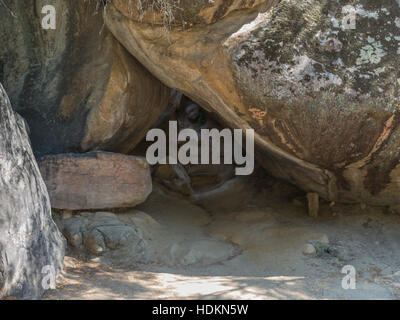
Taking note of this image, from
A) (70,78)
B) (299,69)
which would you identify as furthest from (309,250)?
(70,78)

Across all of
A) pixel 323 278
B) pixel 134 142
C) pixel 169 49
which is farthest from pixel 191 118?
pixel 323 278

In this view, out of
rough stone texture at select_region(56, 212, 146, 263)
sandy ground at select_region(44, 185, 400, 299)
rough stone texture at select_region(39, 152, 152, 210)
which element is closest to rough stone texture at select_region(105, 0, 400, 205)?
sandy ground at select_region(44, 185, 400, 299)

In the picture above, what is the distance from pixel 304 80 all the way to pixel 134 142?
2.63 m

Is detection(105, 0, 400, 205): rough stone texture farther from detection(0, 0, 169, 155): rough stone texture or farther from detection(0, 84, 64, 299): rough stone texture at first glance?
detection(0, 84, 64, 299): rough stone texture

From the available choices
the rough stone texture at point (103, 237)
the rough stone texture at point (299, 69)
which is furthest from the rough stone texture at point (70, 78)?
the rough stone texture at point (103, 237)

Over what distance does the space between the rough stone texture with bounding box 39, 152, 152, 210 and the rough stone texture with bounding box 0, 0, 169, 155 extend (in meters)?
0.40

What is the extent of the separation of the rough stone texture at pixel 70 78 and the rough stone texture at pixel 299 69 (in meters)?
0.74

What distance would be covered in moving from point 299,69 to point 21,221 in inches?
111

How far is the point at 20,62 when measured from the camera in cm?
536

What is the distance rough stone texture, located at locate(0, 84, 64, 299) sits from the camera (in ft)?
9.69

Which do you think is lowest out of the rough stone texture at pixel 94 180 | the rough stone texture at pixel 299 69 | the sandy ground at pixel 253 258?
the sandy ground at pixel 253 258

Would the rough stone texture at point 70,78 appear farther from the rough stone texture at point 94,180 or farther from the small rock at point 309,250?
the small rock at point 309,250

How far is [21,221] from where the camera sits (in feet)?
10.3

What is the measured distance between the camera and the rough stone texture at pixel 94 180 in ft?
15.1
